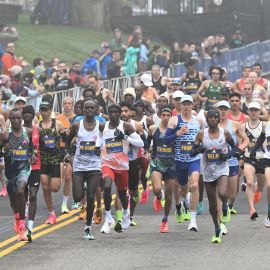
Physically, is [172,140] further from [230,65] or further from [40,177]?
[230,65]

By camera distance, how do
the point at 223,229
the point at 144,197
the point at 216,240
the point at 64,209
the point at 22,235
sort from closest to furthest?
1. the point at 216,240
2. the point at 22,235
3. the point at 223,229
4. the point at 64,209
5. the point at 144,197

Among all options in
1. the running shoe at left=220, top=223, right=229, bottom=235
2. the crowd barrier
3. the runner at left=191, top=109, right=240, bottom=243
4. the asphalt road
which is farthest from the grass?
the runner at left=191, top=109, right=240, bottom=243

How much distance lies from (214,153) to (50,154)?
10.4 ft

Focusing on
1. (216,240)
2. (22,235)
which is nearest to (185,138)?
(216,240)

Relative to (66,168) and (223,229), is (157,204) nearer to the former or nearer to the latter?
(223,229)

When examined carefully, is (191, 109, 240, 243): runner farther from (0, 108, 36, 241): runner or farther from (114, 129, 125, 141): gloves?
(0, 108, 36, 241): runner

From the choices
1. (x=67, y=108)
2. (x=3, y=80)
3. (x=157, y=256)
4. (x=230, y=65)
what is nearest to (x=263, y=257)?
(x=157, y=256)

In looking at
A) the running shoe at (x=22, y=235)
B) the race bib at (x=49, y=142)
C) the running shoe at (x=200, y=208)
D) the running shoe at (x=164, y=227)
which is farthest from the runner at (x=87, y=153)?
the running shoe at (x=200, y=208)

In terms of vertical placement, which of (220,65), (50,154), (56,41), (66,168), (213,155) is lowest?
(66,168)

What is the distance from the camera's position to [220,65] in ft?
138

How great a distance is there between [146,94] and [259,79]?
Result: 2895mm

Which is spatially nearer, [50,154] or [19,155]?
[19,155]

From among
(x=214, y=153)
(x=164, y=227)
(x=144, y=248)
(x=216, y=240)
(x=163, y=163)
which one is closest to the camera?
(x=144, y=248)

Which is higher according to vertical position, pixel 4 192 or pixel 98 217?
pixel 98 217
